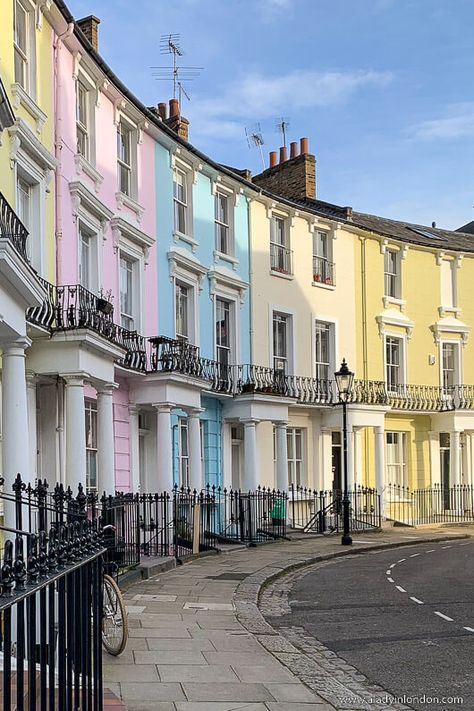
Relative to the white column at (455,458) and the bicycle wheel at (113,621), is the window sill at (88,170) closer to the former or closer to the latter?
the bicycle wheel at (113,621)

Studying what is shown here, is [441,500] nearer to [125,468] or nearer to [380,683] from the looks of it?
[125,468]

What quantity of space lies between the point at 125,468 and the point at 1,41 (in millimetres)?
9444

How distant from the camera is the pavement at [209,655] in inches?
285

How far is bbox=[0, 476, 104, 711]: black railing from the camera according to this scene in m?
3.15

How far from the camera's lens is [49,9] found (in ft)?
51.7

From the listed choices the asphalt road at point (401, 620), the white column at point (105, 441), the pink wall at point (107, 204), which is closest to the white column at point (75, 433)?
the white column at point (105, 441)

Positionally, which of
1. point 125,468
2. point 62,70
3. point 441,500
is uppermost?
point 62,70

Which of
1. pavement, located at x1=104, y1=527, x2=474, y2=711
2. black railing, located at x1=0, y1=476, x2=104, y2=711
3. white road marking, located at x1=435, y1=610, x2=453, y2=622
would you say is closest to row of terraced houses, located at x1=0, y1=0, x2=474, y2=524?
pavement, located at x1=104, y1=527, x2=474, y2=711

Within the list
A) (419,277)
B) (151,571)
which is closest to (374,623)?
(151,571)

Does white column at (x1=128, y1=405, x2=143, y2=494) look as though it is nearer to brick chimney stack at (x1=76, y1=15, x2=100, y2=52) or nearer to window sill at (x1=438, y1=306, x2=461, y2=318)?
brick chimney stack at (x1=76, y1=15, x2=100, y2=52)

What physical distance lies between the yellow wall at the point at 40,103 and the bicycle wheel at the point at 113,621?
7464 millimetres

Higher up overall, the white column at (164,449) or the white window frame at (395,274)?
the white window frame at (395,274)

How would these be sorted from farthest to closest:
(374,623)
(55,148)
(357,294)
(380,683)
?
(357,294)
(55,148)
(374,623)
(380,683)

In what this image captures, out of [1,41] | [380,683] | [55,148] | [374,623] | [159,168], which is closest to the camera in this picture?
[380,683]
